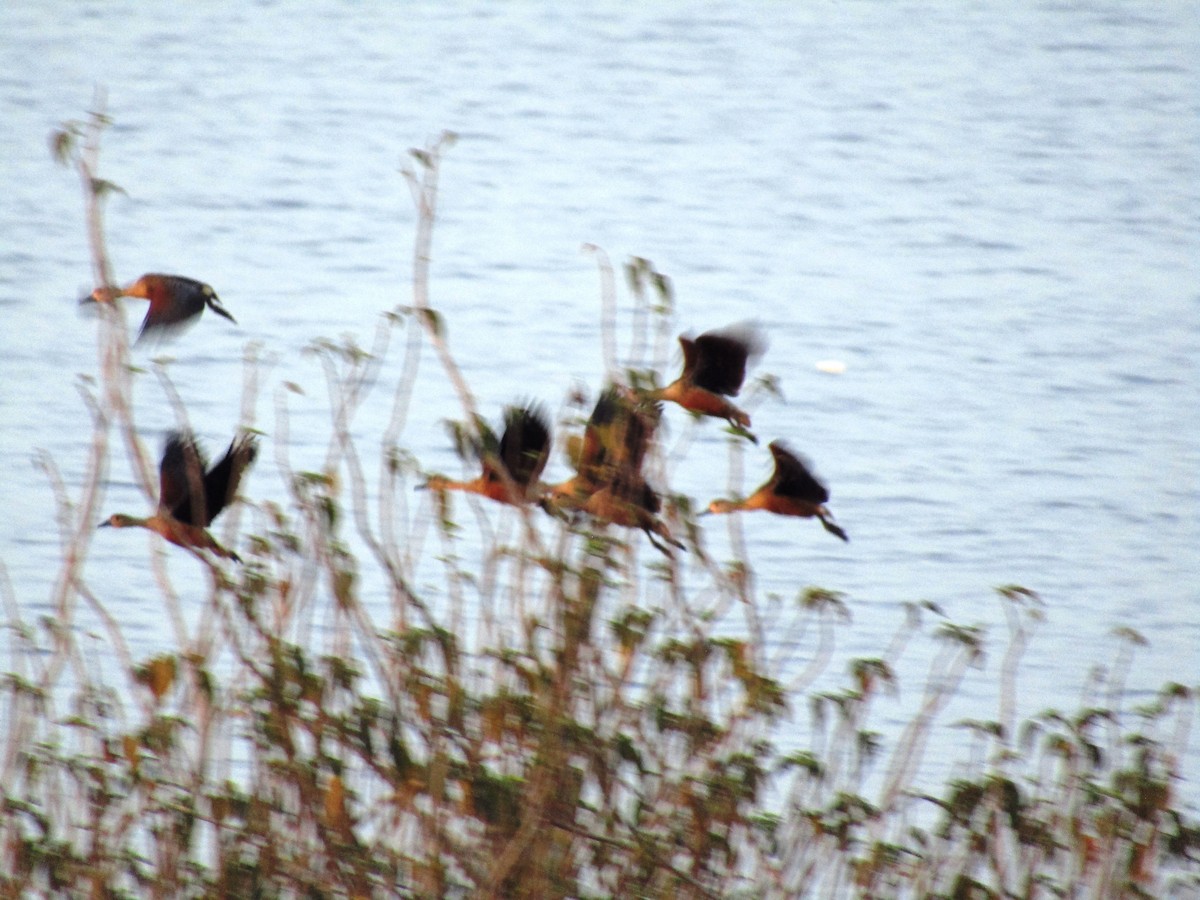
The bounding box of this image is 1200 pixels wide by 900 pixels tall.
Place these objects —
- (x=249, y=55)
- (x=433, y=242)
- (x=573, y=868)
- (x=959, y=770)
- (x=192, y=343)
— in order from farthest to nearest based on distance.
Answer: (x=249, y=55), (x=433, y=242), (x=192, y=343), (x=959, y=770), (x=573, y=868)

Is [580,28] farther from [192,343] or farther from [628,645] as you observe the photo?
[628,645]

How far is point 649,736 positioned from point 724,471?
2862mm

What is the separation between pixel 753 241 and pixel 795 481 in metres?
4.45

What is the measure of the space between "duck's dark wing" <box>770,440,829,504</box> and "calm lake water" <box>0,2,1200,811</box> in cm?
159

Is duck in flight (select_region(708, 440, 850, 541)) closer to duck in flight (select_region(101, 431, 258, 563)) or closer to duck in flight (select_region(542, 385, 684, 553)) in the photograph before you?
duck in flight (select_region(542, 385, 684, 553))

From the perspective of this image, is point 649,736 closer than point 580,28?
Yes

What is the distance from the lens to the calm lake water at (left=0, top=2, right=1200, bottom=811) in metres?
4.99

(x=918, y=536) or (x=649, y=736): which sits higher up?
(x=649, y=736)

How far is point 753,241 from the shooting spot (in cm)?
690

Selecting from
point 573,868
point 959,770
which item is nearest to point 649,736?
point 573,868

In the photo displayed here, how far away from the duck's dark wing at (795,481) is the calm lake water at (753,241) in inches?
62.8

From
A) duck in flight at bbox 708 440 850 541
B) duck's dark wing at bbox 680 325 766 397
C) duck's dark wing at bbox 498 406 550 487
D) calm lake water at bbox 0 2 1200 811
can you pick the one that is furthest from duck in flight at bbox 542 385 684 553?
calm lake water at bbox 0 2 1200 811

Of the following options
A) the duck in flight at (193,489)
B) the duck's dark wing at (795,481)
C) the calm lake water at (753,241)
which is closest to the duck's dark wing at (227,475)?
the duck in flight at (193,489)

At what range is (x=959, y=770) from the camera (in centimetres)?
372
